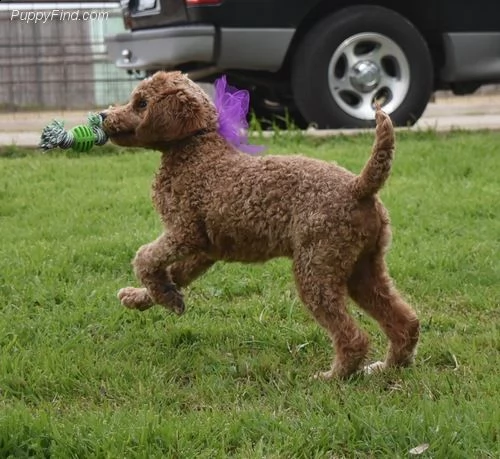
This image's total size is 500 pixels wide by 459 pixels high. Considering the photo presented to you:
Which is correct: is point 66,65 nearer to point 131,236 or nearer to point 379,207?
point 131,236

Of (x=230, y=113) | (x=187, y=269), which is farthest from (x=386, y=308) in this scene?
(x=230, y=113)

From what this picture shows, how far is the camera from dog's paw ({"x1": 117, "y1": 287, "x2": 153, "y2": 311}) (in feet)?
12.7

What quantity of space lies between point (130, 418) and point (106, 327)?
3.60 ft

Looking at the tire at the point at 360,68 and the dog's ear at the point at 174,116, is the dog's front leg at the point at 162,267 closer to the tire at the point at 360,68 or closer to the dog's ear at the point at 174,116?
the dog's ear at the point at 174,116

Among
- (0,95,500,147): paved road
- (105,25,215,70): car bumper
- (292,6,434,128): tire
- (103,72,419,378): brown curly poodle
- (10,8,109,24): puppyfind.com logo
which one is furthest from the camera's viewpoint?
(10,8,109,24): puppyfind.com logo

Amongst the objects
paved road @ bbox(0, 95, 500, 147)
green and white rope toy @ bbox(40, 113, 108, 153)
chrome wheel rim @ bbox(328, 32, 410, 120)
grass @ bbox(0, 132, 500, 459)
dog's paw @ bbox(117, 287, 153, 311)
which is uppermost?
green and white rope toy @ bbox(40, 113, 108, 153)

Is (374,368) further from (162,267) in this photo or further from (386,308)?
(162,267)

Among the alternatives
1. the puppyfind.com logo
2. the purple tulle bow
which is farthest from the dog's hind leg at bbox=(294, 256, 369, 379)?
the puppyfind.com logo

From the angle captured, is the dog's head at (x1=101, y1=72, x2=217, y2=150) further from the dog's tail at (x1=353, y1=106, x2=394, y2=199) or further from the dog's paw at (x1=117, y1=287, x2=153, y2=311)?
the dog's tail at (x1=353, y1=106, x2=394, y2=199)

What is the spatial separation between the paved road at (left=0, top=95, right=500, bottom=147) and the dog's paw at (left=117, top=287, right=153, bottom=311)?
12.5ft

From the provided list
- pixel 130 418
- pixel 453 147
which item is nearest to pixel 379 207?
pixel 130 418

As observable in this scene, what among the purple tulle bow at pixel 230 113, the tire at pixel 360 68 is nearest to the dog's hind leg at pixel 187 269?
the purple tulle bow at pixel 230 113

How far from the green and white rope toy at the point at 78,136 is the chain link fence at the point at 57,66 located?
887 cm

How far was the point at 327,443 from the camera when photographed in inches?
112
